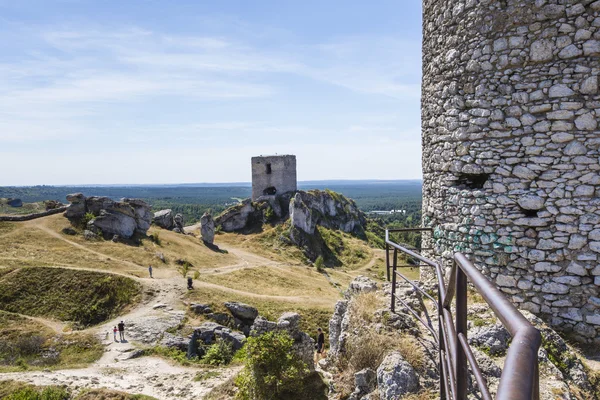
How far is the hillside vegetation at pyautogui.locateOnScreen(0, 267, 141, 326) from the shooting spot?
20641 millimetres

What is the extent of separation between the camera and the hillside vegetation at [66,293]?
20.6 meters

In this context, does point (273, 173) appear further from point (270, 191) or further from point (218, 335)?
point (218, 335)

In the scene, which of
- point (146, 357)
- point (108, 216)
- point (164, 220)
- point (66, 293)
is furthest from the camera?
point (164, 220)

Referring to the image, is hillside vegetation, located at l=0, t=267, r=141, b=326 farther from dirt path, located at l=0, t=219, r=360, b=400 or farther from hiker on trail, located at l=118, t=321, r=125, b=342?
hiker on trail, located at l=118, t=321, r=125, b=342

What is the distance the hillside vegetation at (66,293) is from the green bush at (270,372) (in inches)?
576

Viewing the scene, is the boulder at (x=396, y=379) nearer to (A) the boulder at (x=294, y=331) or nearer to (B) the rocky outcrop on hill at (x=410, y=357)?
(B) the rocky outcrop on hill at (x=410, y=357)

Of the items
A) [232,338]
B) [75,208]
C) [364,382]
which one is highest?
[75,208]

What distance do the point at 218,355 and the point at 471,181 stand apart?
43.3ft

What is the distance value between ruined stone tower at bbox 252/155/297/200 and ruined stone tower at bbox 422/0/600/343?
42914 mm

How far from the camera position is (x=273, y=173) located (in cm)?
4969

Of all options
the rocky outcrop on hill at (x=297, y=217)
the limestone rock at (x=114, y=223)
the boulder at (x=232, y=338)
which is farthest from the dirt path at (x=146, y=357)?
the rocky outcrop on hill at (x=297, y=217)

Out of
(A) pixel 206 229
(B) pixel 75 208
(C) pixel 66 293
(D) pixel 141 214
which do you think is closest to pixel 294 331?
(C) pixel 66 293

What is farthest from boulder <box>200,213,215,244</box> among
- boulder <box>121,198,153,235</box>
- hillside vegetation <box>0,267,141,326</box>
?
hillside vegetation <box>0,267,141,326</box>

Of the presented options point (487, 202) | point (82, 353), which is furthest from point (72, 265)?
point (487, 202)
